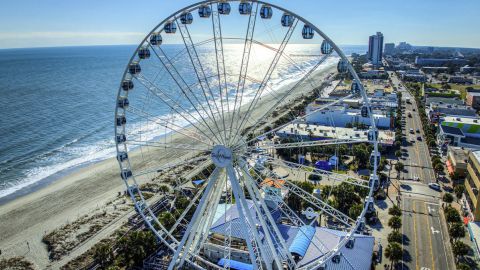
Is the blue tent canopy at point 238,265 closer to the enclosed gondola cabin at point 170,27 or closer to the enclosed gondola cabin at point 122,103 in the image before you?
the enclosed gondola cabin at point 122,103

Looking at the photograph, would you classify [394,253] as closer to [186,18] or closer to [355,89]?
Answer: [355,89]

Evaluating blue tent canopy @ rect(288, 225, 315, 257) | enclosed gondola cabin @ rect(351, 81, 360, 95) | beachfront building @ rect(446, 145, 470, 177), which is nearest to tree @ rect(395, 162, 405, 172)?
beachfront building @ rect(446, 145, 470, 177)

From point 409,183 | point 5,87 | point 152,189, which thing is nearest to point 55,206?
point 152,189

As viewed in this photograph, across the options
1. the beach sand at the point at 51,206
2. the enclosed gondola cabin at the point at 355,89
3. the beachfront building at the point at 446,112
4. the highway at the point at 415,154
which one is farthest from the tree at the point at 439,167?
the enclosed gondola cabin at the point at 355,89

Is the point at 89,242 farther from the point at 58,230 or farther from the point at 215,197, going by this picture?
the point at 215,197

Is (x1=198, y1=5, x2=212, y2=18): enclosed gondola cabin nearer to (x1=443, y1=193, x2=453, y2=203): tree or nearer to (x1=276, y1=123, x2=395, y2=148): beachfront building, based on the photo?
(x1=443, y1=193, x2=453, y2=203): tree

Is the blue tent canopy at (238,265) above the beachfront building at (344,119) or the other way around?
the other way around
